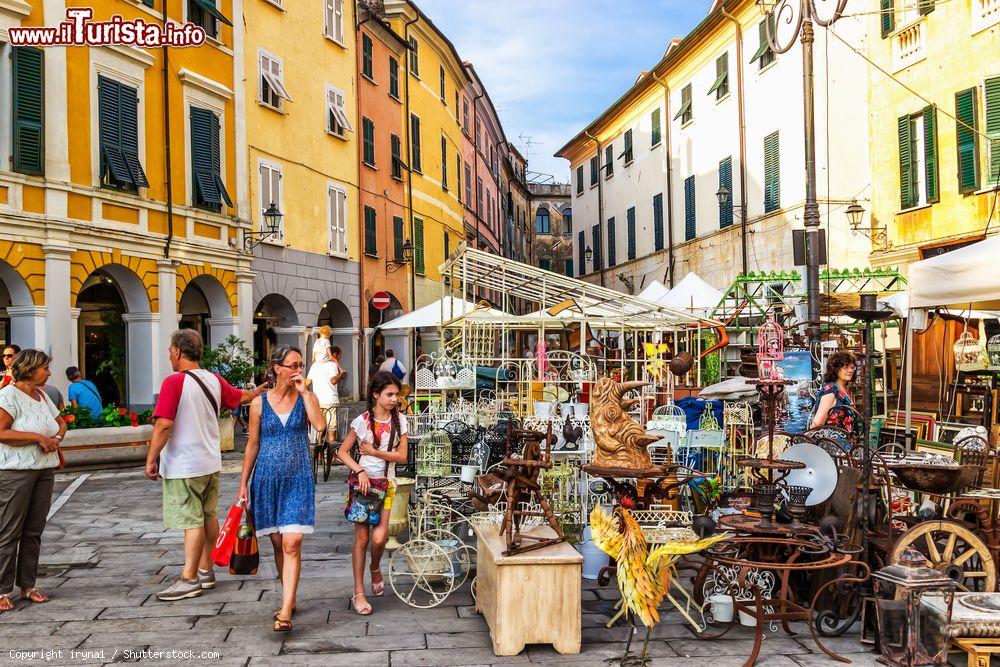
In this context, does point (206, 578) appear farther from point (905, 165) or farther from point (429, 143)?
point (429, 143)

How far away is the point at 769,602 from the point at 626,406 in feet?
5.45

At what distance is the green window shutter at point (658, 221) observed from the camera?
32.5 meters

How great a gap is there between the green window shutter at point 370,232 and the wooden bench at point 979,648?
2121 cm

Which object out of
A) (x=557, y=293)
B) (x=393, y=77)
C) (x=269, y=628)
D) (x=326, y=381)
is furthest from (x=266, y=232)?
(x=269, y=628)

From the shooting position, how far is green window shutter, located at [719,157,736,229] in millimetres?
26375

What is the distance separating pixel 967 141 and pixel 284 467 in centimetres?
1467

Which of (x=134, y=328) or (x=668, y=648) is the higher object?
(x=134, y=328)

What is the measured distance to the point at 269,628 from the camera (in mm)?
5566

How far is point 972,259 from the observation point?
23.7 ft

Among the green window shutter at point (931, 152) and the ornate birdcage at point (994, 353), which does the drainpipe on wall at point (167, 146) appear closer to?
the ornate birdcage at point (994, 353)

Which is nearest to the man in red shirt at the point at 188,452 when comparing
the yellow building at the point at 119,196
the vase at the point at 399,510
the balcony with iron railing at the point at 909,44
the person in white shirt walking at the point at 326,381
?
the vase at the point at 399,510

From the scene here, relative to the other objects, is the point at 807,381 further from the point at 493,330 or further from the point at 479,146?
the point at 479,146

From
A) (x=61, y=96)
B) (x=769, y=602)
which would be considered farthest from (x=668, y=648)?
(x=61, y=96)

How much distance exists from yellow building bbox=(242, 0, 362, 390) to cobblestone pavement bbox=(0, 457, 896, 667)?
13403 millimetres
